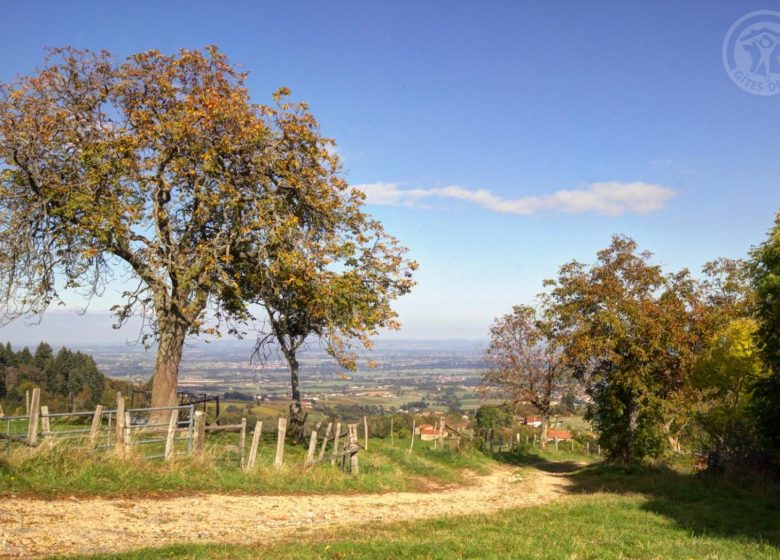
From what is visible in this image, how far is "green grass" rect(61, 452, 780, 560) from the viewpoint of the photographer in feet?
28.3

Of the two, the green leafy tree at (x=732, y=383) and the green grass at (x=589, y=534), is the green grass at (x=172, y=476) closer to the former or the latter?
the green grass at (x=589, y=534)

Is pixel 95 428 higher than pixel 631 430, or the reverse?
pixel 95 428

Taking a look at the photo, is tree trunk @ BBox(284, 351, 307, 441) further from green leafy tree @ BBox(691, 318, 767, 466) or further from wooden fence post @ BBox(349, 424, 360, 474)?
green leafy tree @ BBox(691, 318, 767, 466)

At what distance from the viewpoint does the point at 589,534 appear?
10867 mm

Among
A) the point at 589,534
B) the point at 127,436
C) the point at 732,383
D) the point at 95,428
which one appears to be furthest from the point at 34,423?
the point at 732,383

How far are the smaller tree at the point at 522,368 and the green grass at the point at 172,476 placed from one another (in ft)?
57.3

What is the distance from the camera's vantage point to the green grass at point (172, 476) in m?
11.5

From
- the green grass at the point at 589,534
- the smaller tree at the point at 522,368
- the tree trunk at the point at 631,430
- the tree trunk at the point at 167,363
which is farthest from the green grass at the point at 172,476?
the smaller tree at the point at 522,368

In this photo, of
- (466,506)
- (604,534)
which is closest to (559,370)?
(466,506)

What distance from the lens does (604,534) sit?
35.6 ft

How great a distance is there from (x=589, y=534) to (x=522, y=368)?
26369 millimetres

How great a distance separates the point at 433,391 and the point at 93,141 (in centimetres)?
9963

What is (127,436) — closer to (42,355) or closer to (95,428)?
(95,428)

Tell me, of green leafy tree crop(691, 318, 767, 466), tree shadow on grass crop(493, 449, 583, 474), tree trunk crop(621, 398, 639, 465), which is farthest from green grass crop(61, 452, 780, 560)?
tree shadow on grass crop(493, 449, 583, 474)
